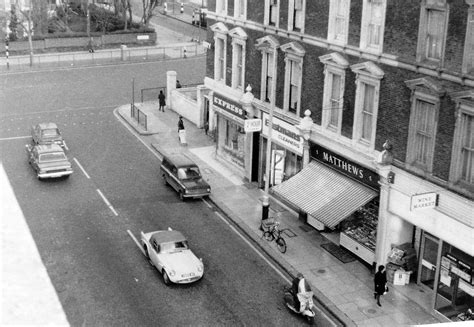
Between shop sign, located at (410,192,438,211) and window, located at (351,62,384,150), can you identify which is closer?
shop sign, located at (410,192,438,211)

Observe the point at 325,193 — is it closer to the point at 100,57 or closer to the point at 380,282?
the point at 380,282

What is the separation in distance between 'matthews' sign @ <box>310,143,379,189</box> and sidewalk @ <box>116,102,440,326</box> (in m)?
3.48

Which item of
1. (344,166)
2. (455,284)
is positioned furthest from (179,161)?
(455,284)

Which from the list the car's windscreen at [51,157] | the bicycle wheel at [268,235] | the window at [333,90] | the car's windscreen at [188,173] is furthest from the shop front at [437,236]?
the car's windscreen at [51,157]

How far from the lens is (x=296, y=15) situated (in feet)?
104

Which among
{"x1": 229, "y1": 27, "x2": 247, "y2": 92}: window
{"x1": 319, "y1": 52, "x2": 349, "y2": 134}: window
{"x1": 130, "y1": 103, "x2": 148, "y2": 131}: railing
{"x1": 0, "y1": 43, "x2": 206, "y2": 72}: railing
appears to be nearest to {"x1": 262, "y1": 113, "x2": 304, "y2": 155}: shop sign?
{"x1": 319, "y1": 52, "x2": 349, "y2": 134}: window

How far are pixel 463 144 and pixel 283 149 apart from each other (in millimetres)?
12899

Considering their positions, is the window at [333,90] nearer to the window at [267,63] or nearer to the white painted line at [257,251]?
the window at [267,63]

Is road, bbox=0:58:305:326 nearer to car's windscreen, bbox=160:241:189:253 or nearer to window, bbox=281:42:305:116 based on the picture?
car's windscreen, bbox=160:241:189:253

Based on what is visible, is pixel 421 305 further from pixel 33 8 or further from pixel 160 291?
pixel 33 8

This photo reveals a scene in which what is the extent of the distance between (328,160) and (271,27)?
7981 millimetres

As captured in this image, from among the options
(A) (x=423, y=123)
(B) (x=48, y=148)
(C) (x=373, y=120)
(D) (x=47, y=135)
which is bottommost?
(D) (x=47, y=135)

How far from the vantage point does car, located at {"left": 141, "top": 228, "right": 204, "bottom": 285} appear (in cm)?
2520

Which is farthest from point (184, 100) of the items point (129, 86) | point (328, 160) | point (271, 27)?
point (328, 160)
